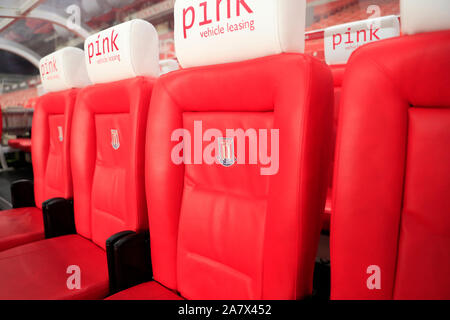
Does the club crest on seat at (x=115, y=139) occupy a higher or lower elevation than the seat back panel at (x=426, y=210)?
higher

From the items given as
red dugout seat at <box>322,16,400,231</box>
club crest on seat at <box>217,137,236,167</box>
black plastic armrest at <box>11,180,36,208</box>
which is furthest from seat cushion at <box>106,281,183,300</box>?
red dugout seat at <box>322,16,400,231</box>

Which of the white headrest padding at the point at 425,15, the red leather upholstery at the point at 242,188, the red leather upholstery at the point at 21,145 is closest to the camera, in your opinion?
the white headrest padding at the point at 425,15

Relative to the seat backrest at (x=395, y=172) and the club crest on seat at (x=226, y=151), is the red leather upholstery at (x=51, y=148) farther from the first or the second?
the seat backrest at (x=395, y=172)

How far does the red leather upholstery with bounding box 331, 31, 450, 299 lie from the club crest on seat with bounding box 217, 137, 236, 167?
0.28 m

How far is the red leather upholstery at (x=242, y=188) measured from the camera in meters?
0.63

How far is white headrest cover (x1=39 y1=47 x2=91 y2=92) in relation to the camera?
4.99 ft

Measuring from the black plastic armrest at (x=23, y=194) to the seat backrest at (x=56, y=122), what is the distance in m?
0.10

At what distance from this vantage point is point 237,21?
72cm

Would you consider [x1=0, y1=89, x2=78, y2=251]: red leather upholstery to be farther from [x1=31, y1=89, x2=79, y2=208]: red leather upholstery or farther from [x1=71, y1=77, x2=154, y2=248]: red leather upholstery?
[x1=71, y1=77, x2=154, y2=248]: red leather upholstery

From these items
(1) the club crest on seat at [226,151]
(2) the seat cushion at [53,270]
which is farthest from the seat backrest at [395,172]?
(2) the seat cushion at [53,270]
